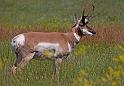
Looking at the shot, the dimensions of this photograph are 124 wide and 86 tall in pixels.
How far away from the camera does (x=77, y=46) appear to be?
12852 mm

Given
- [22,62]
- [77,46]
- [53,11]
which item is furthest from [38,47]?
[53,11]

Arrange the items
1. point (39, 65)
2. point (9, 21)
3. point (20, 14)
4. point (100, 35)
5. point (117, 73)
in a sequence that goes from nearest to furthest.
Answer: point (117, 73)
point (39, 65)
point (100, 35)
point (9, 21)
point (20, 14)

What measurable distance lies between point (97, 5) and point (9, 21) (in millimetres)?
5214

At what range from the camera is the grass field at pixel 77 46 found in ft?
22.1

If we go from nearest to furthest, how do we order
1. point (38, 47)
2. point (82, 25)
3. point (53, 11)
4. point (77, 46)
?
point (38, 47), point (82, 25), point (77, 46), point (53, 11)

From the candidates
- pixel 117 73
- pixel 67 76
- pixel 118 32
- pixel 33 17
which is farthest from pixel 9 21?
pixel 117 73

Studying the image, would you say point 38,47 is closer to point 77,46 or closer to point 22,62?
point 22,62

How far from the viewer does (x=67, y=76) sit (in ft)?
27.5

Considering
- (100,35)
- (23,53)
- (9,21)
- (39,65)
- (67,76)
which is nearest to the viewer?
(67,76)

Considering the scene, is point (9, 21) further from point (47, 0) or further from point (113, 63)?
point (113, 63)

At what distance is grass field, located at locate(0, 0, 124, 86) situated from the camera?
6750 millimetres

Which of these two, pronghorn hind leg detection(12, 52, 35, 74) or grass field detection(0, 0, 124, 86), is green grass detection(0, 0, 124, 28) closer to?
grass field detection(0, 0, 124, 86)

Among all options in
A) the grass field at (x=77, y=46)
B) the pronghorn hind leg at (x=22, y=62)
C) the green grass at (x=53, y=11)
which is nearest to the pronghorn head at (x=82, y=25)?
the grass field at (x=77, y=46)

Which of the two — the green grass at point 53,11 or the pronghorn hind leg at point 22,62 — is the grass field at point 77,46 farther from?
the pronghorn hind leg at point 22,62
